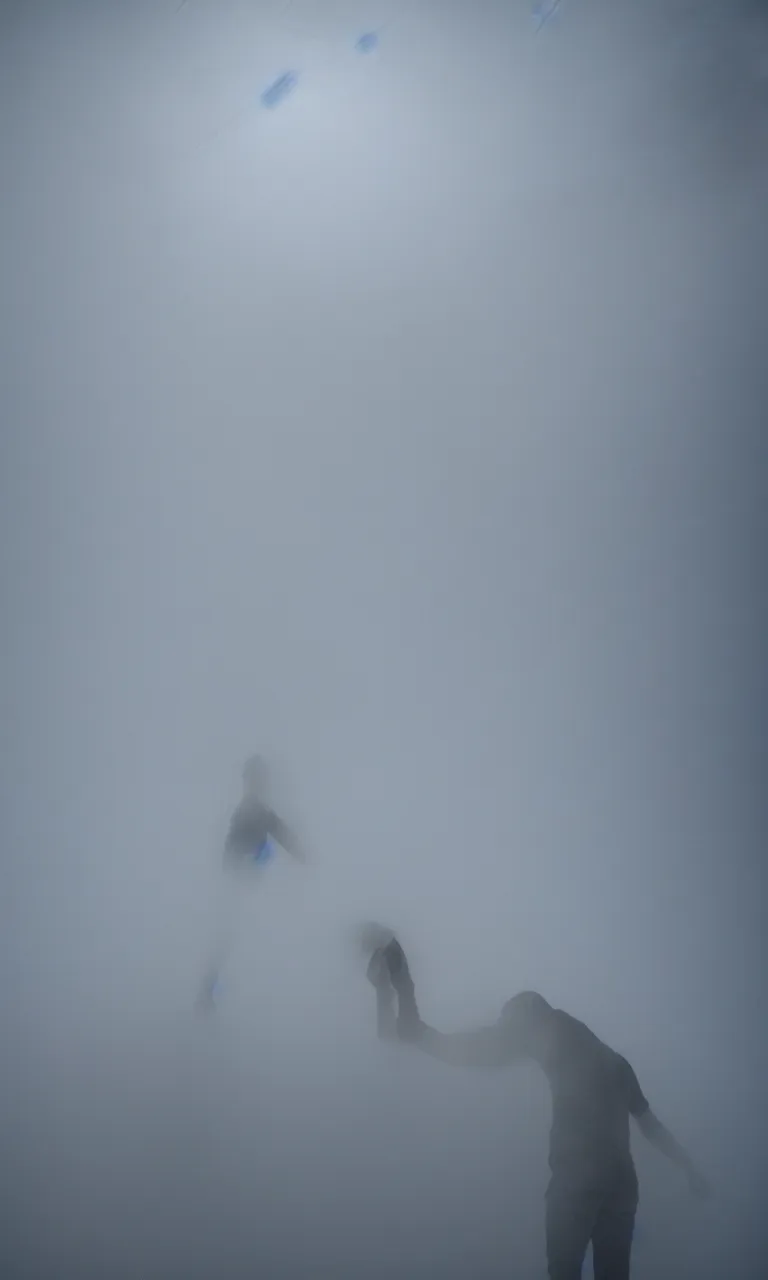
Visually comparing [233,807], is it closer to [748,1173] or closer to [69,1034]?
[69,1034]

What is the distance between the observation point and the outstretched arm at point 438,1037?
1.09 meters

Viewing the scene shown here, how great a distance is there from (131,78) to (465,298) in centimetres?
66

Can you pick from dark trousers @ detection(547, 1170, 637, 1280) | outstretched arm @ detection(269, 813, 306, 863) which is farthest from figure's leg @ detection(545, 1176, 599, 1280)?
outstretched arm @ detection(269, 813, 306, 863)

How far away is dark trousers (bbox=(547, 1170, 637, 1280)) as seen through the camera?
930 mm

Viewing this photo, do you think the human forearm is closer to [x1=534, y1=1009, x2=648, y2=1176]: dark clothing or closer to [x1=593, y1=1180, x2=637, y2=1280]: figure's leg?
[x1=534, y1=1009, x2=648, y2=1176]: dark clothing

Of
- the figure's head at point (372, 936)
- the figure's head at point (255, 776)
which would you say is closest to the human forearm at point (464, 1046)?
the figure's head at point (372, 936)

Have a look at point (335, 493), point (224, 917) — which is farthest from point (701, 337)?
point (224, 917)

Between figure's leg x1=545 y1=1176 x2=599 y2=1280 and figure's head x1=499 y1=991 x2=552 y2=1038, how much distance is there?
0.17 meters

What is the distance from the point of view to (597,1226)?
94 cm

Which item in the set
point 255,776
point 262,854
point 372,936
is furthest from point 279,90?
point 372,936

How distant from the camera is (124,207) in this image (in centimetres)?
131

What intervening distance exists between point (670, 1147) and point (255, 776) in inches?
30.1

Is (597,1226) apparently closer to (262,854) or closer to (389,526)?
(262,854)

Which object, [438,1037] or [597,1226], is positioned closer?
[597,1226]
